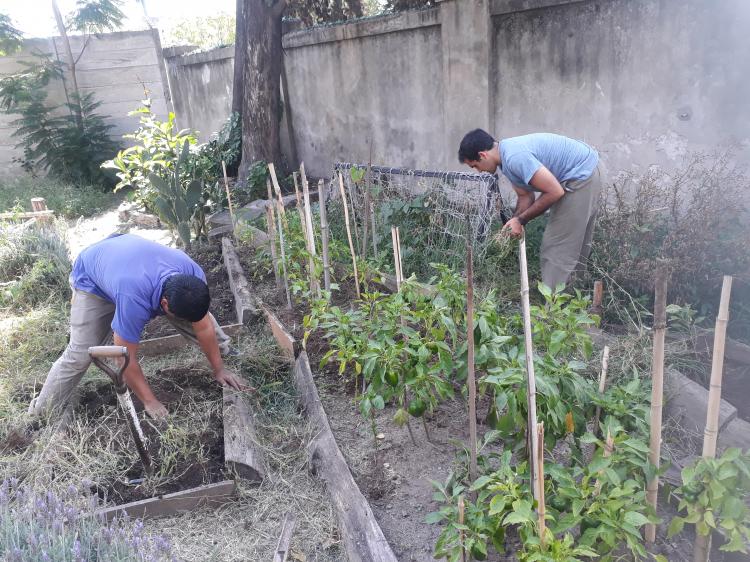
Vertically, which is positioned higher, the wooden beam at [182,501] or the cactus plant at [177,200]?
the cactus plant at [177,200]

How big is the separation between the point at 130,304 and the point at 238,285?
203cm

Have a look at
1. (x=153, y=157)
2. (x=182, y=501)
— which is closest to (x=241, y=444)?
(x=182, y=501)

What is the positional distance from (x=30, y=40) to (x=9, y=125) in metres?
1.61

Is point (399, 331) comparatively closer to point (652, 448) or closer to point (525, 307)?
point (525, 307)

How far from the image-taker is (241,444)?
2779 millimetres

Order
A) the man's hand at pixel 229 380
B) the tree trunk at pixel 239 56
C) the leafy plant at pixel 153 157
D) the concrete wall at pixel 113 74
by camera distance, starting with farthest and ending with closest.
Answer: the concrete wall at pixel 113 74
the tree trunk at pixel 239 56
the leafy plant at pixel 153 157
the man's hand at pixel 229 380

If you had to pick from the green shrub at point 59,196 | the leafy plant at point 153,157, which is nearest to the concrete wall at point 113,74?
the green shrub at point 59,196

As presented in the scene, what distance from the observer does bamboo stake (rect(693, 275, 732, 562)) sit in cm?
153

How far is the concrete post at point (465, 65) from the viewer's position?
522cm

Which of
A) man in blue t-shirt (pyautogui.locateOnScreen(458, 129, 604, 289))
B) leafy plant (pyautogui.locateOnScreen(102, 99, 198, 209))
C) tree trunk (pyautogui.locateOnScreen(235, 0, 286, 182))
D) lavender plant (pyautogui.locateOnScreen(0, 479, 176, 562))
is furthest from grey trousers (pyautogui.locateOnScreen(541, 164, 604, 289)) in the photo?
tree trunk (pyautogui.locateOnScreen(235, 0, 286, 182))

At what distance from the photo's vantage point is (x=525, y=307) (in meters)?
1.72

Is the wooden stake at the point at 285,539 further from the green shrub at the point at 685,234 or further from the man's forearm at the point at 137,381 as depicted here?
the green shrub at the point at 685,234

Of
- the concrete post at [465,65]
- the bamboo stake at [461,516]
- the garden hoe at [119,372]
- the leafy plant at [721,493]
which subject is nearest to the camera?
the leafy plant at [721,493]

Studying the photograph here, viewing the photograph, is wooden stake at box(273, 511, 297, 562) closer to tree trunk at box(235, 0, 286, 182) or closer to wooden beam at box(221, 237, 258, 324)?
wooden beam at box(221, 237, 258, 324)
